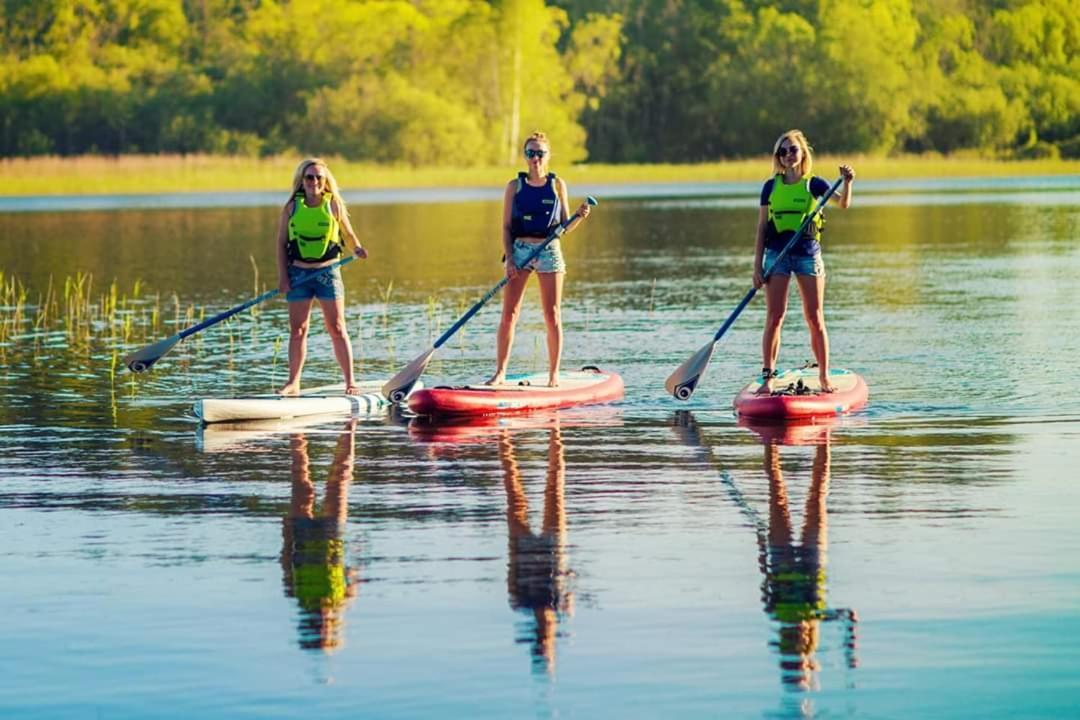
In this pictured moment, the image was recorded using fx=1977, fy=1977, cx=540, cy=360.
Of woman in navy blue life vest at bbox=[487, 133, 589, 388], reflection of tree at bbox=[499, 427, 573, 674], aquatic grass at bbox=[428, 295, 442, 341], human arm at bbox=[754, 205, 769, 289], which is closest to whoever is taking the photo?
reflection of tree at bbox=[499, 427, 573, 674]

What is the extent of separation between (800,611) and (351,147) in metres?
76.9

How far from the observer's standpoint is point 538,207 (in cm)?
1273

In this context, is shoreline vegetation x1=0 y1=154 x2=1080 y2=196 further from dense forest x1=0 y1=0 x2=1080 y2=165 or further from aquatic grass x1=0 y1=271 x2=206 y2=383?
aquatic grass x1=0 y1=271 x2=206 y2=383

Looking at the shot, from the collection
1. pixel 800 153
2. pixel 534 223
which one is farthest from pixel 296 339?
pixel 800 153

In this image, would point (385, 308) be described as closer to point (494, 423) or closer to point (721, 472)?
point (494, 423)

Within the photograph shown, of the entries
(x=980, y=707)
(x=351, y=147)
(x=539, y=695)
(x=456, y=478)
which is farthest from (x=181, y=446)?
(x=351, y=147)

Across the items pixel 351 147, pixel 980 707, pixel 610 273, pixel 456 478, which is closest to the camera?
pixel 980 707

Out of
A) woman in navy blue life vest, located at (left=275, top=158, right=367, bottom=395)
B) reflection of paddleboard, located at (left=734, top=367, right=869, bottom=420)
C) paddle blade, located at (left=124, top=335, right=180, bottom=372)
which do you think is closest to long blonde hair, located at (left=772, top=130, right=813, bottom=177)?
reflection of paddleboard, located at (left=734, top=367, right=869, bottom=420)

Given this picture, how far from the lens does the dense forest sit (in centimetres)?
8706

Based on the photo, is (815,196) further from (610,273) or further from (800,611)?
(610,273)

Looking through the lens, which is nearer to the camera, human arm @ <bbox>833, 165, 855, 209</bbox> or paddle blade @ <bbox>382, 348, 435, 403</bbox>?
human arm @ <bbox>833, 165, 855, 209</bbox>

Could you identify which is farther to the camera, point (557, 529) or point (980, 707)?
point (557, 529)

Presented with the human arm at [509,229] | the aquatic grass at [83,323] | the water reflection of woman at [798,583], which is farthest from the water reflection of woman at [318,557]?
the aquatic grass at [83,323]

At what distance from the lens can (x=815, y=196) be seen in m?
12.5
